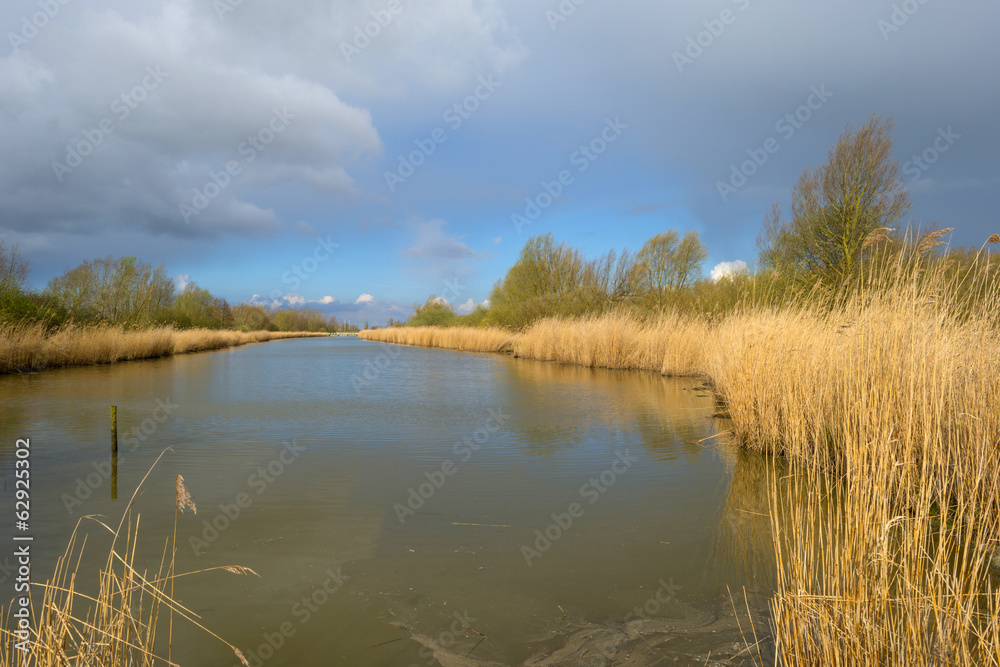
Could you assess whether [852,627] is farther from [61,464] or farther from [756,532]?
[61,464]

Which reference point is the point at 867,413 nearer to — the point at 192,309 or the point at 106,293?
the point at 106,293

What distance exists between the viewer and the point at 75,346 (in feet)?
49.1

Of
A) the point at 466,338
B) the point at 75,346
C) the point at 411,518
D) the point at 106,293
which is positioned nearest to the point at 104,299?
the point at 106,293

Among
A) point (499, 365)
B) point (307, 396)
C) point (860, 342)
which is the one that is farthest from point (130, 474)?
point (499, 365)

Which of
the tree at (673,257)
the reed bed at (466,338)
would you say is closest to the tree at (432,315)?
the reed bed at (466,338)

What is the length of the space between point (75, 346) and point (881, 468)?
1889 centimetres

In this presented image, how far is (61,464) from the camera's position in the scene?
484 cm

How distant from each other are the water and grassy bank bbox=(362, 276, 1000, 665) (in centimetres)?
51

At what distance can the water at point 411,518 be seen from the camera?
2.38 m

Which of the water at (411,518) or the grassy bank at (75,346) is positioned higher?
the grassy bank at (75,346)

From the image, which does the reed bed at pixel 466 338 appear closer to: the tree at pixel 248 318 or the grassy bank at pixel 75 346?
the grassy bank at pixel 75 346

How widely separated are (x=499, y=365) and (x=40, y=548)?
14.0m

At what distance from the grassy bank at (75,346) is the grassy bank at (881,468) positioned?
15.7 metres

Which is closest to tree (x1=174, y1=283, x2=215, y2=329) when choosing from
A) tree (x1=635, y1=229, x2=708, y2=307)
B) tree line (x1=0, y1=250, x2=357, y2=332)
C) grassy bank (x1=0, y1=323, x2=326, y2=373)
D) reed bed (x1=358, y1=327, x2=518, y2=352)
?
tree line (x1=0, y1=250, x2=357, y2=332)
